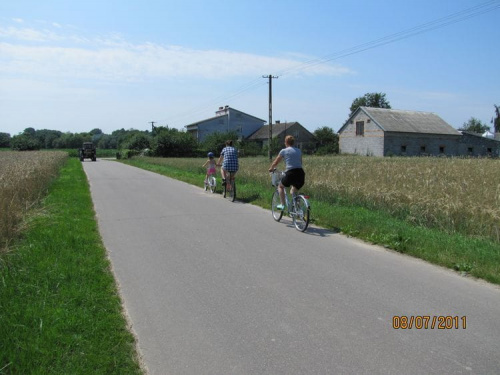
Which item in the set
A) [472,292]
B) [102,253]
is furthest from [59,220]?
[472,292]

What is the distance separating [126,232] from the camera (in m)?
8.71

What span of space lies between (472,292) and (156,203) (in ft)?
32.1

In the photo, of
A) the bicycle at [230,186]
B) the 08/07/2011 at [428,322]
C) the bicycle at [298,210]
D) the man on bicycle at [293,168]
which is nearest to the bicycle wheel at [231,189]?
the bicycle at [230,186]

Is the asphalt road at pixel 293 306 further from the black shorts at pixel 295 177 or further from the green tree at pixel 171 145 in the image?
the green tree at pixel 171 145

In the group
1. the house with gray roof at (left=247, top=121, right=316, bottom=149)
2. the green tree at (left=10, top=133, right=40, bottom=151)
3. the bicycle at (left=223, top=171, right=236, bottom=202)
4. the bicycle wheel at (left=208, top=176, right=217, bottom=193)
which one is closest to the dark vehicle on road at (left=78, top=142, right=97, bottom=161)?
the house with gray roof at (left=247, top=121, right=316, bottom=149)

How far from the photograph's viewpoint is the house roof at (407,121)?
54.2m

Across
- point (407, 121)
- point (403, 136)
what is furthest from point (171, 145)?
point (407, 121)

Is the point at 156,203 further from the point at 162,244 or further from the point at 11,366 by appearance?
the point at 11,366

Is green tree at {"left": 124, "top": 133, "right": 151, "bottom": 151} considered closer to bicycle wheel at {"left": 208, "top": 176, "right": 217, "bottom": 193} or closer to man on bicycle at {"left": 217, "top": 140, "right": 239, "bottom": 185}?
bicycle wheel at {"left": 208, "top": 176, "right": 217, "bottom": 193}

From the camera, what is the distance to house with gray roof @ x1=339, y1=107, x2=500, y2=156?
53.6m

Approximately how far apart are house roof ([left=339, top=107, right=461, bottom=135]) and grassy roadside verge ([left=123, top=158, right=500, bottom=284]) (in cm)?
4588

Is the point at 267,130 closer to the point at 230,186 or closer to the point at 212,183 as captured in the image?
the point at 212,183

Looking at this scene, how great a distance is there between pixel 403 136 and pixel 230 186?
150ft

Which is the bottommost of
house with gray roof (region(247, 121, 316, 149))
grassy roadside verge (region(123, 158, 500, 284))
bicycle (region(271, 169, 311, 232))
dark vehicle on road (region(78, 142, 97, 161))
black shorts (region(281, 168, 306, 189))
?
grassy roadside verge (region(123, 158, 500, 284))
